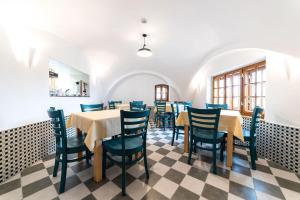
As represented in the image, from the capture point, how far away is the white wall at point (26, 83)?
5.56 ft

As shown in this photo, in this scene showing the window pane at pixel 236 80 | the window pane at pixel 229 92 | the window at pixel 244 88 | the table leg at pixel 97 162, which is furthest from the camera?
the window pane at pixel 229 92

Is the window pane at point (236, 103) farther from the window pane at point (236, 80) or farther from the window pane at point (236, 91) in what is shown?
the window pane at point (236, 80)

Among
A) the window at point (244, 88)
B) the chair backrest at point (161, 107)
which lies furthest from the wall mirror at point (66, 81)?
the window at point (244, 88)

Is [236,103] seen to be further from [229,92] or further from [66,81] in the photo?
[66,81]

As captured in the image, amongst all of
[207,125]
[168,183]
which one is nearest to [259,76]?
[207,125]

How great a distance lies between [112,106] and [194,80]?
3150 mm

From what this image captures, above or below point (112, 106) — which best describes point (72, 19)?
above

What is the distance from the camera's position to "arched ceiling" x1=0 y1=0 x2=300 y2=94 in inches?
65.6

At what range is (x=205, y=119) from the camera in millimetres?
1845

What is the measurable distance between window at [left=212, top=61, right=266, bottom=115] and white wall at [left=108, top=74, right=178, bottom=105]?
2841mm

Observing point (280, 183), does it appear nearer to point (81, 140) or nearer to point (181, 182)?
point (181, 182)

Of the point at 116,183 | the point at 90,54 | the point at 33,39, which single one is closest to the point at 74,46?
→ the point at 90,54

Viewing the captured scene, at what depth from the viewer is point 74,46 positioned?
121 inches

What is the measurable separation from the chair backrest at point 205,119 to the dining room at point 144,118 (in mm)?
14
